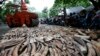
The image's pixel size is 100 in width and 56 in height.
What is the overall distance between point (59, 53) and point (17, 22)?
12993 mm

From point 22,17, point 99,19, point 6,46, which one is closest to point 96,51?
point 6,46

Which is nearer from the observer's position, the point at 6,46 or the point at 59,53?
the point at 59,53

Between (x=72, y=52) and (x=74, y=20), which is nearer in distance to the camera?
(x=72, y=52)

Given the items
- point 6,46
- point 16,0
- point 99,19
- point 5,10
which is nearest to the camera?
point 6,46

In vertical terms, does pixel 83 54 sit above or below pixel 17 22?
above

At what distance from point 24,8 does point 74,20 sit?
3860 millimetres

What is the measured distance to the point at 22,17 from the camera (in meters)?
17.2

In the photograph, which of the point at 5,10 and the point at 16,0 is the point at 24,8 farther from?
the point at 16,0

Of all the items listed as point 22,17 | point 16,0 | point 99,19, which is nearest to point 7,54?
point 99,19

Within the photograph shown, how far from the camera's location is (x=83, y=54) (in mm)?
4906

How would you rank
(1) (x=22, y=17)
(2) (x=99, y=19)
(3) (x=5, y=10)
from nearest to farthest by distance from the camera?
(2) (x=99, y=19) → (1) (x=22, y=17) → (3) (x=5, y=10)

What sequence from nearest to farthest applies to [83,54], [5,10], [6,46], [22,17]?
[83,54]
[6,46]
[22,17]
[5,10]

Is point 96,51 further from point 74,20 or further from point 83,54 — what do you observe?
point 74,20

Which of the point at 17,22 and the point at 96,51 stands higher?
the point at 96,51
